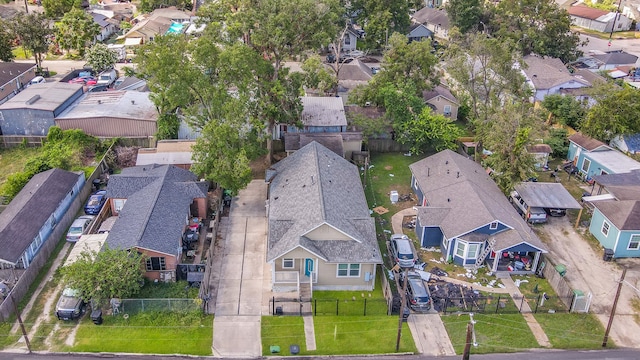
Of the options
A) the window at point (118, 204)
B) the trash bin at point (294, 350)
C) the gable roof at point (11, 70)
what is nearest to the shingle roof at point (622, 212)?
the trash bin at point (294, 350)

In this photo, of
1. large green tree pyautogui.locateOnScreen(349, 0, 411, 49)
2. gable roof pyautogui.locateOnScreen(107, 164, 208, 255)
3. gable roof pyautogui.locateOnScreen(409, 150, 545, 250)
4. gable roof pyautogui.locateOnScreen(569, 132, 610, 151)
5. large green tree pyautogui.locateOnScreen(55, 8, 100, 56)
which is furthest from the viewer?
large green tree pyautogui.locateOnScreen(349, 0, 411, 49)

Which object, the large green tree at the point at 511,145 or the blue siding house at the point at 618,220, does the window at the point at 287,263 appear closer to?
the large green tree at the point at 511,145

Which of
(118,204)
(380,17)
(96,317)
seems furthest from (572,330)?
(380,17)

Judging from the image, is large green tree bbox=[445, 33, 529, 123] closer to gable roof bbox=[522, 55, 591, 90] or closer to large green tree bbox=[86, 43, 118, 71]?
gable roof bbox=[522, 55, 591, 90]

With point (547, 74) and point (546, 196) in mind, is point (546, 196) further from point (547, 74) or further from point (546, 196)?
point (547, 74)

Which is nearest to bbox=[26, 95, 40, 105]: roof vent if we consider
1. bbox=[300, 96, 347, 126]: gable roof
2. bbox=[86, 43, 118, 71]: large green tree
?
bbox=[86, 43, 118, 71]: large green tree

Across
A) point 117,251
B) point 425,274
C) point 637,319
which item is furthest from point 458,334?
point 117,251

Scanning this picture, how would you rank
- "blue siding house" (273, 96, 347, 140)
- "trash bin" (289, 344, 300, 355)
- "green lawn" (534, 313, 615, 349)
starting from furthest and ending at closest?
1. "blue siding house" (273, 96, 347, 140)
2. "green lawn" (534, 313, 615, 349)
3. "trash bin" (289, 344, 300, 355)
